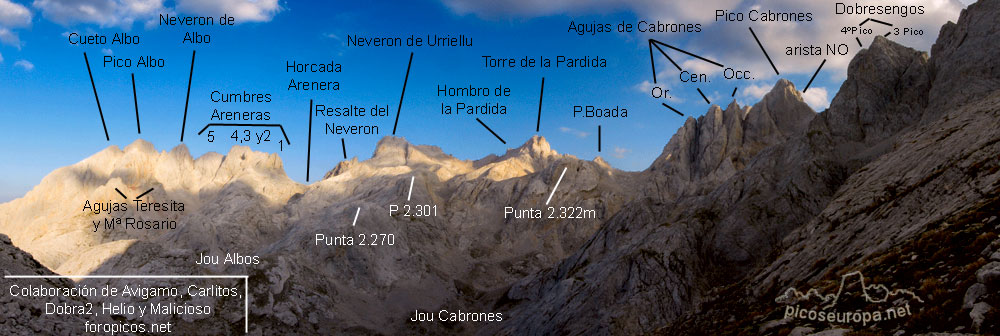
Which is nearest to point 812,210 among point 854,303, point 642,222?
point 642,222

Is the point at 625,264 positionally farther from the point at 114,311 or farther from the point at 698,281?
the point at 114,311

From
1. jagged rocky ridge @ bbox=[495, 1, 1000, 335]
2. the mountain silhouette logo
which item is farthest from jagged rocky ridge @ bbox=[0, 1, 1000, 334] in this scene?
the mountain silhouette logo

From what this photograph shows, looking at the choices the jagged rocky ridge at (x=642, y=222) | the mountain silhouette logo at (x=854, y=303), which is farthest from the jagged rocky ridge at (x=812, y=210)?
the mountain silhouette logo at (x=854, y=303)

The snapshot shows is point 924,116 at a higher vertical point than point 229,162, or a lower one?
lower

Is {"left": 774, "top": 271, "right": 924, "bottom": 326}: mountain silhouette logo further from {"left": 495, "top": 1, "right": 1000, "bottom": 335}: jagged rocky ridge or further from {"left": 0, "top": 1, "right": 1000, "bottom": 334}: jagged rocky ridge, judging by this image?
{"left": 495, "top": 1, "right": 1000, "bottom": 335}: jagged rocky ridge

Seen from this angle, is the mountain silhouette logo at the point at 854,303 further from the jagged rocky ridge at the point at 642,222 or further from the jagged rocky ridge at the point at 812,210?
the jagged rocky ridge at the point at 812,210

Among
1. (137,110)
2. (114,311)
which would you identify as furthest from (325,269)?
(137,110)
